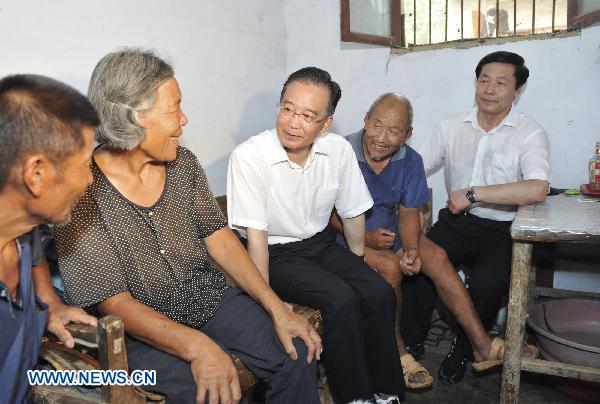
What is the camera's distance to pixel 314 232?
8.27 feet

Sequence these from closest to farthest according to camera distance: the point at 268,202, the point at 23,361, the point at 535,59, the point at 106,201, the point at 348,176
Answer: the point at 23,361, the point at 106,201, the point at 268,202, the point at 348,176, the point at 535,59

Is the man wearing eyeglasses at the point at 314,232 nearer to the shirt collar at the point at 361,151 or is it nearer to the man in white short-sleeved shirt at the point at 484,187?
the shirt collar at the point at 361,151

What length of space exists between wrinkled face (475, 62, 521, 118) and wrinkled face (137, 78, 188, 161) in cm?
200

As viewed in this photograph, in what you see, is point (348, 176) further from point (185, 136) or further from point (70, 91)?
point (70, 91)

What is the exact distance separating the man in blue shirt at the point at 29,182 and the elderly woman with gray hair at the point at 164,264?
0.23 meters

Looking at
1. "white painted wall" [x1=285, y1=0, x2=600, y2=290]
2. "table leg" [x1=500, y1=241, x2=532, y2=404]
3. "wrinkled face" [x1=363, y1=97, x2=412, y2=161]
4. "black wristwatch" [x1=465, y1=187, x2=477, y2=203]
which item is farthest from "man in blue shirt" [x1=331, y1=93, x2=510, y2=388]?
"white painted wall" [x1=285, y1=0, x2=600, y2=290]

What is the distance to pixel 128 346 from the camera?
175cm

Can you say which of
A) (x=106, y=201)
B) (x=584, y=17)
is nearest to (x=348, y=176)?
(x=106, y=201)

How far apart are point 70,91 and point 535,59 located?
2935 mm

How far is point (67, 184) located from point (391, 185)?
6.30 ft

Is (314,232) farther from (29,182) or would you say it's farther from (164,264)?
(29,182)

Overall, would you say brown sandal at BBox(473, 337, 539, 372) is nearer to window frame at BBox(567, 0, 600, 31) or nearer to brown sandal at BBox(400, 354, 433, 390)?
brown sandal at BBox(400, 354, 433, 390)

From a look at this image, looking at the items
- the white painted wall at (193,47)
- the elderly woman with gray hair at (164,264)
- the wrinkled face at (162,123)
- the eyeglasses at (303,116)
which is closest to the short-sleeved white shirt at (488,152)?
the white painted wall at (193,47)

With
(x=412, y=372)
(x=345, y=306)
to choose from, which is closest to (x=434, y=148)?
(x=412, y=372)
